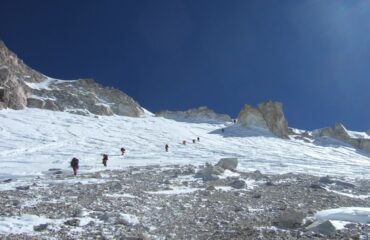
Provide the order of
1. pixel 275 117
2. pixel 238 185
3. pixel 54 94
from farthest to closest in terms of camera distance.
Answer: pixel 54 94 < pixel 275 117 < pixel 238 185

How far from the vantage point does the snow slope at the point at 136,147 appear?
43781 mm

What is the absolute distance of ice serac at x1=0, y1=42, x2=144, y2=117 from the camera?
103681mm

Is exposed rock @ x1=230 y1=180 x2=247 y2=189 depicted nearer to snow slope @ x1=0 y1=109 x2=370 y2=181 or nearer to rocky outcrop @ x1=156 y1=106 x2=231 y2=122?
snow slope @ x1=0 y1=109 x2=370 y2=181

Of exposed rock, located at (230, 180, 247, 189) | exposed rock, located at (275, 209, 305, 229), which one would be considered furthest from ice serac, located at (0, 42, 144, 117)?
exposed rock, located at (275, 209, 305, 229)

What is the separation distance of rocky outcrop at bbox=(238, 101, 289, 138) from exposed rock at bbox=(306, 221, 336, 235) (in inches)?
3647

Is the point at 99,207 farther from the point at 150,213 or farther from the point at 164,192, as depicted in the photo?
the point at 164,192

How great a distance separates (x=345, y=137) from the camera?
110688mm

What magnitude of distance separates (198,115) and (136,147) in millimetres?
68284

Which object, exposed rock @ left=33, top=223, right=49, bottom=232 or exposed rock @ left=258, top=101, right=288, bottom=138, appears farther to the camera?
exposed rock @ left=258, top=101, right=288, bottom=138

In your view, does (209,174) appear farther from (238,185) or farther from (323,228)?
(323,228)

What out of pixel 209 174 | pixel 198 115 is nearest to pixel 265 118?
pixel 198 115

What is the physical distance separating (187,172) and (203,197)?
11802 millimetres

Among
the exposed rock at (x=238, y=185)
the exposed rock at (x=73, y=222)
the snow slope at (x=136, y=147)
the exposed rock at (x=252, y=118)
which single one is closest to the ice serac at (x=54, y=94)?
the snow slope at (x=136, y=147)

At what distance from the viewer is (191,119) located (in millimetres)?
124375
